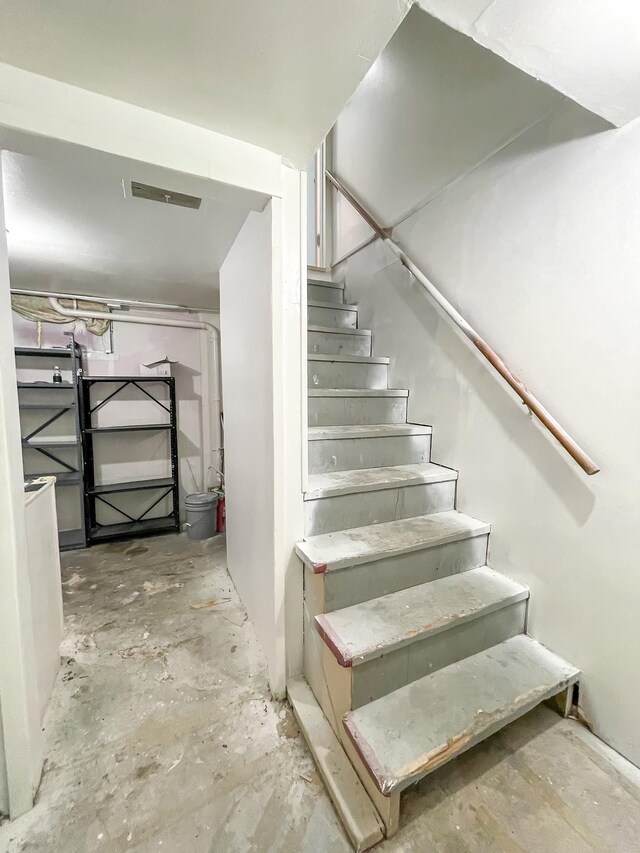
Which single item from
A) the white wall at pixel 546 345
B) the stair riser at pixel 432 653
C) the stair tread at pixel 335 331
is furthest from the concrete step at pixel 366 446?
the stair riser at pixel 432 653

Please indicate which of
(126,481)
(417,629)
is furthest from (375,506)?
(126,481)

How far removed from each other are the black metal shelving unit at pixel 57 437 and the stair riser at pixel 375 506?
248 centimetres

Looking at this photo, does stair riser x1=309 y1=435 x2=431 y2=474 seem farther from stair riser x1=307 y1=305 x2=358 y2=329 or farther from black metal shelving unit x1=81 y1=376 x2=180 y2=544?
black metal shelving unit x1=81 y1=376 x2=180 y2=544

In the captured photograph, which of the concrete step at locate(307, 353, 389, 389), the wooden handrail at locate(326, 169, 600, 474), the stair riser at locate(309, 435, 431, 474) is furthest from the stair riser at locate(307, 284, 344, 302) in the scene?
the stair riser at locate(309, 435, 431, 474)

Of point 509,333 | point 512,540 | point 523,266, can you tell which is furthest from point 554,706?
point 523,266

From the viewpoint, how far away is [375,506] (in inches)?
62.8

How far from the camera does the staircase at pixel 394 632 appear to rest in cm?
102

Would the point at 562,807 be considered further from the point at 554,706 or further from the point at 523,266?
the point at 523,266

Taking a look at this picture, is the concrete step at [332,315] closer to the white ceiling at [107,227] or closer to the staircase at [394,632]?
the white ceiling at [107,227]

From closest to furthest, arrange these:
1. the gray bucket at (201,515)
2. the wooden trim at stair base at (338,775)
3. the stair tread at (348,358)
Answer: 1. the wooden trim at stair base at (338,775)
2. the stair tread at (348,358)
3. the gray bucket at (201,515)

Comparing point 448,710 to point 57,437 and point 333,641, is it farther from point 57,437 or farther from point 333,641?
point 57,437

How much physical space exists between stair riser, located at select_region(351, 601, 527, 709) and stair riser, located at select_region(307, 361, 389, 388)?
1484 mm

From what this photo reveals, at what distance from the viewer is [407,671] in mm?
1199

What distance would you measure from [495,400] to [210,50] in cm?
158
